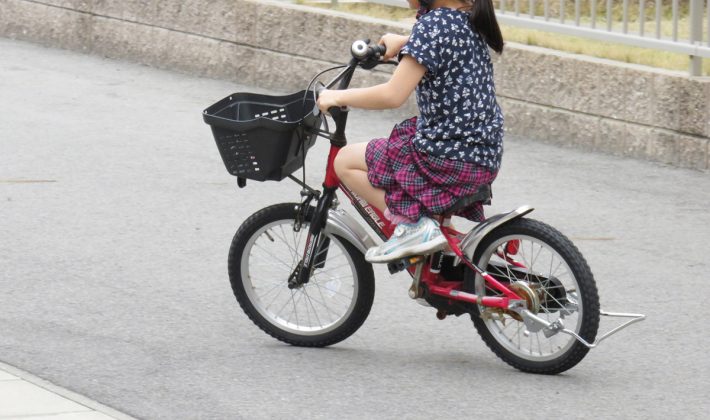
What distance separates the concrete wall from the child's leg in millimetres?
4206

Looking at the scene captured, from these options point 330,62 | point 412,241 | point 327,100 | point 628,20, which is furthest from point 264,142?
point 330,62

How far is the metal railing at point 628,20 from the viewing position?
9.55m

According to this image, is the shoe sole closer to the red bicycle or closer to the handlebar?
the red bicycle

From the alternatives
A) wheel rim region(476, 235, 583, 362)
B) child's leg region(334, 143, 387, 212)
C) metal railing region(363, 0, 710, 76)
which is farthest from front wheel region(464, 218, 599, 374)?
metal railing region(363, 0, 710, 76)

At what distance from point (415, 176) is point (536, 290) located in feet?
2.10

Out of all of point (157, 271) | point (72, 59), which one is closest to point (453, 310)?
point (157, 271)

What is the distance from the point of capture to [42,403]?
529cm

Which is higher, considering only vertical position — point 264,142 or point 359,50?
point 359,50

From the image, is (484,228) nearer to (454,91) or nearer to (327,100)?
(454,91)

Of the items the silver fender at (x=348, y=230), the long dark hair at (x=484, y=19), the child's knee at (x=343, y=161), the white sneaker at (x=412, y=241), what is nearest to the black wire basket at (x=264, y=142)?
the child's knee at (x=343, y=161)

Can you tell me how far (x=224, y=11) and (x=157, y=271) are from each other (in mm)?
5434

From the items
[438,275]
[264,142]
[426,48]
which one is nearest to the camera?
[426,48]

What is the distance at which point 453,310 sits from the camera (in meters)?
5.88

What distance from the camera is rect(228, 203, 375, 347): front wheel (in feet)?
19.7
